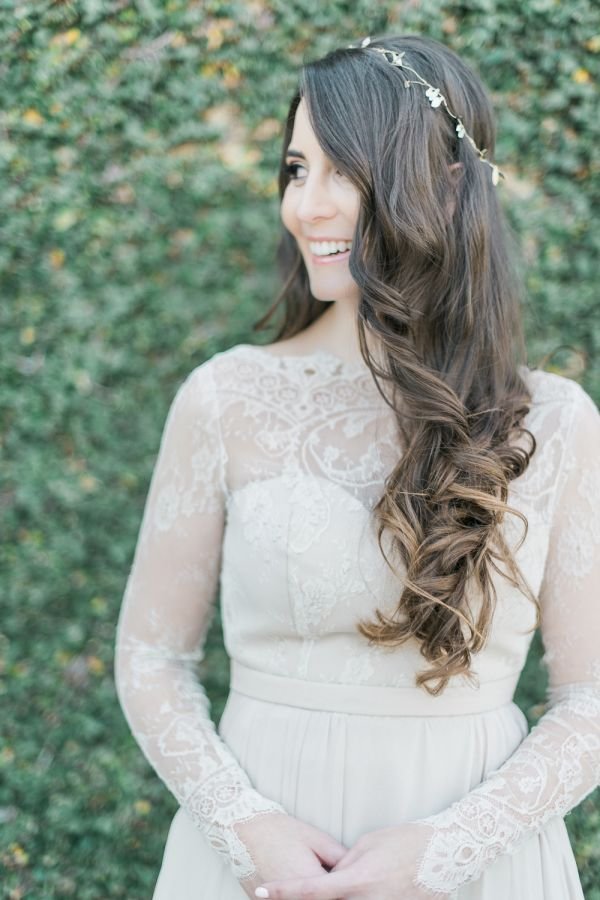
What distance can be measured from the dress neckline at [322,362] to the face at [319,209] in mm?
149

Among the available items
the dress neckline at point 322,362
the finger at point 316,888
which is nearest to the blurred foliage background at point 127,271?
the dress neckline at point 322,362

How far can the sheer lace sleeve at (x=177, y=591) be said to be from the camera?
188 centimetres

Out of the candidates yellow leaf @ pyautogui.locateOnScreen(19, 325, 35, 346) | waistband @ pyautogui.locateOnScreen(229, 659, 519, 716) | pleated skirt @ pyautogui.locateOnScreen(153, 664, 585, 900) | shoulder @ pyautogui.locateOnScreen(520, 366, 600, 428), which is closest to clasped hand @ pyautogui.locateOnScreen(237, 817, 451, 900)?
pleated skirt @ pyautogui.locateOnScreen(153, 664, 585, 900)

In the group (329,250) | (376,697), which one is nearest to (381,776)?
(376,697)

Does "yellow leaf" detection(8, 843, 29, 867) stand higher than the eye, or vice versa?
the eye

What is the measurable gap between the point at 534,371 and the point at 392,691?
78 centimetres

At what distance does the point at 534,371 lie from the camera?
203 cm

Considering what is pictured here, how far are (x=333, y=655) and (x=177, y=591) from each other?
1.23 ft

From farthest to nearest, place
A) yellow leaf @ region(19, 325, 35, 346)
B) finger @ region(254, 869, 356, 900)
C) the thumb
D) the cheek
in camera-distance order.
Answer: yellow leaf @ region(19, 325, 35, 346) → the cheek → the thumb → finger @ region(254, 869, 356, 900)

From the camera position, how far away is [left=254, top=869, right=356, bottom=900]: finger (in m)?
1.60

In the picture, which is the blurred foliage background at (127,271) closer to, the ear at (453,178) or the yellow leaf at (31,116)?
the yellow leaf at (31,116)

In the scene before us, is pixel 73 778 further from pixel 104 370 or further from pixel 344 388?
pixel 344 388

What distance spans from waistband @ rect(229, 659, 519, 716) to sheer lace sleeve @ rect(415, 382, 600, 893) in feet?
0.43

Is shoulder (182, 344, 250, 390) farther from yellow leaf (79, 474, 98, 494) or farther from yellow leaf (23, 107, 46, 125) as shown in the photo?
yellow leaf (23, 107, 46, 125)
